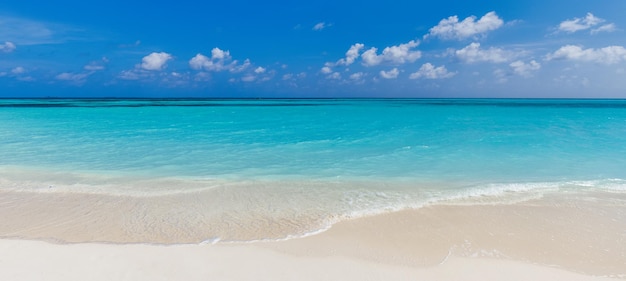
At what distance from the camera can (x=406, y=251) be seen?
15.4 feet

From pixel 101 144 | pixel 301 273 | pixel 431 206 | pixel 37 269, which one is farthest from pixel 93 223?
pixel 101 144

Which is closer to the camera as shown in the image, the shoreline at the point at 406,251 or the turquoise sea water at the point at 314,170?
the shoreline at the point at 406,251

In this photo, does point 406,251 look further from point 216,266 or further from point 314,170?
point 314,170

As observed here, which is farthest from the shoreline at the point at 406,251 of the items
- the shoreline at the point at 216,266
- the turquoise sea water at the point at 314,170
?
the turquoise sea water at the point at 314,170

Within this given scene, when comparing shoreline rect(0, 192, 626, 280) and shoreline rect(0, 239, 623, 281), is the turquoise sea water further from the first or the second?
shoreline rect(0, 239, 623, 281)

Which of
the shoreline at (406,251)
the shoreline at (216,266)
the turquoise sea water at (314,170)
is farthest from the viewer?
the turquoise sea water at (314,170)

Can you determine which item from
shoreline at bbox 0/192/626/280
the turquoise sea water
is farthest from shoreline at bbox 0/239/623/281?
the turquoise sea water

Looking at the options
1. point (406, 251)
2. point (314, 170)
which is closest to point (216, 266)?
point (406, 251)

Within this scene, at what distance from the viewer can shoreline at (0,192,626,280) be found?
416 cm

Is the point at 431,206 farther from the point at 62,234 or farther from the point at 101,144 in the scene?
the point at 101,144

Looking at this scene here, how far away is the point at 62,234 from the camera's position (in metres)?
5.12

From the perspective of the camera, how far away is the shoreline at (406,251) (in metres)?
4.16

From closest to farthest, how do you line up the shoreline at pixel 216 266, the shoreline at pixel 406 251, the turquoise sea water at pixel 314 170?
1. the shoreline at pixel 216 266
2. the shoreline at pixel 406 251
3. the turquoise sea water at pixel 314 170

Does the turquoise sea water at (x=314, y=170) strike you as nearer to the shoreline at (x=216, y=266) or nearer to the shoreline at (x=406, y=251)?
the shoreline at (x=406, y=251)
